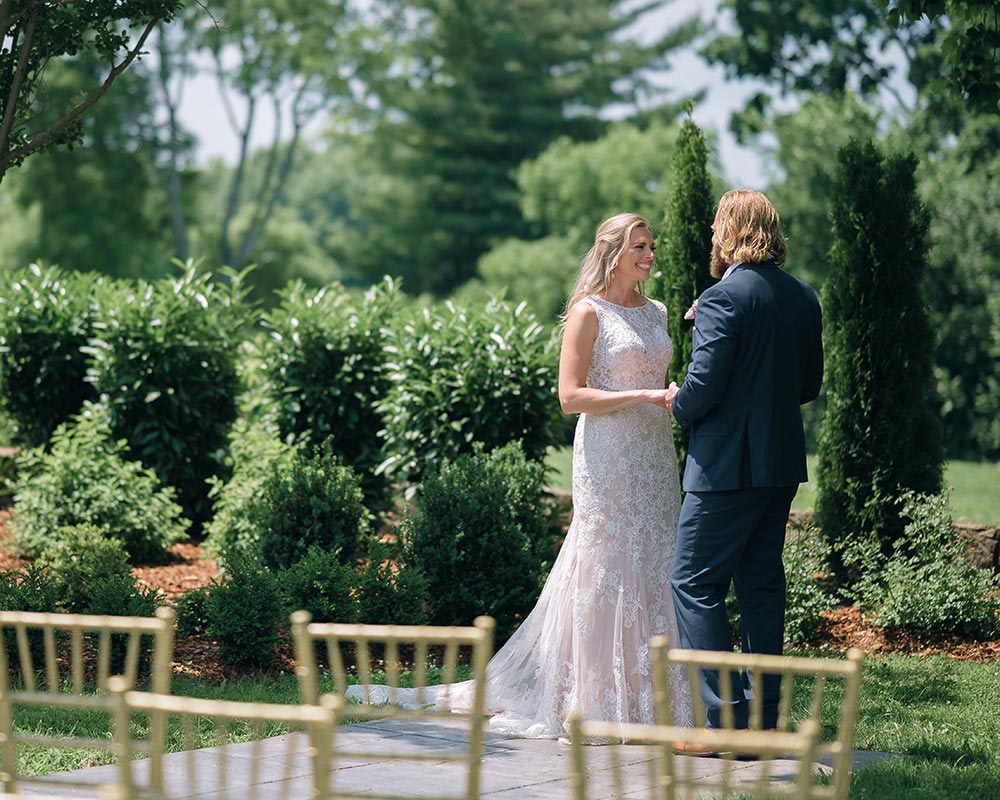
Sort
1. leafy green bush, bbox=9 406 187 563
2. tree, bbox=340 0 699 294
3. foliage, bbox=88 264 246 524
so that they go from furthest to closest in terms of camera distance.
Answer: tree, bbox=340 0 699 294
foliage, bbox=88 264 246 524
leafy green bush, bbox=9 406 187 563

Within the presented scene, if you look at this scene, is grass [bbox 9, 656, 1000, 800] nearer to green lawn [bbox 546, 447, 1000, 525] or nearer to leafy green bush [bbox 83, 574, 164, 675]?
leafy green bush [bbox 83, 574, 164, 675]

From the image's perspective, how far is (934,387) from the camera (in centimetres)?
830

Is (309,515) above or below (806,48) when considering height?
below

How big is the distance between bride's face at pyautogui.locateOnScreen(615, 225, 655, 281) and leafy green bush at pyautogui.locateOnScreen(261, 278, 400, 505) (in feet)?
16.1

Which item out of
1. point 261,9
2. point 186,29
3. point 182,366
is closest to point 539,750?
point 182,366

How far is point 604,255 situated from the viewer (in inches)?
226

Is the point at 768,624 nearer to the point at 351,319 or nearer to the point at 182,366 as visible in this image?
the point at 351,319

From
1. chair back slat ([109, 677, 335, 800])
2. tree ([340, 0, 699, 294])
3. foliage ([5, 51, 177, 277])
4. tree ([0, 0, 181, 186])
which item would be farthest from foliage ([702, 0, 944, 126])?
foliage ([5, 51, 177, 277])

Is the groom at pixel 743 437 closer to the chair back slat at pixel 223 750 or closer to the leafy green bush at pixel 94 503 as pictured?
the chair back slat at pixel 223 750

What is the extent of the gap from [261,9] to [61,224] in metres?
10.4

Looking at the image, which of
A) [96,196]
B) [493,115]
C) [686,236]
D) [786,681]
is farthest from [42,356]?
[493,115]

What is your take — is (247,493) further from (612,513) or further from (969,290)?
(969,290)

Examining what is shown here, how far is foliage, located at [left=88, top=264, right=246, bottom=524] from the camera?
10.8 m

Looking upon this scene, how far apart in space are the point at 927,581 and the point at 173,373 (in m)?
6.26
